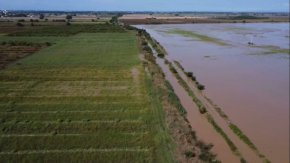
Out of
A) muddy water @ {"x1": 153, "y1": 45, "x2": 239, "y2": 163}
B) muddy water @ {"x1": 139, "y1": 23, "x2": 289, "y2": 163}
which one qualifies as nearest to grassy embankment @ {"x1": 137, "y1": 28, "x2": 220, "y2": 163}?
muddy water @ {"x1": 153, "y1": 45, "x2": 239, "y2": 163}

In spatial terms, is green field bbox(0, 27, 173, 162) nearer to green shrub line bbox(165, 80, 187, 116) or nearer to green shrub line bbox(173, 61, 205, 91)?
green shrub line bbox(165, 80, 187, 116)

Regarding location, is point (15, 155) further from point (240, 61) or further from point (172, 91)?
point (240, 61)

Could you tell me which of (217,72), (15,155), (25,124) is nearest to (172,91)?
(217,72)

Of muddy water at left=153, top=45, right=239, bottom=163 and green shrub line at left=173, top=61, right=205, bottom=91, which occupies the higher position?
green shrub line at left=173, top=61, right=205, bottom=91

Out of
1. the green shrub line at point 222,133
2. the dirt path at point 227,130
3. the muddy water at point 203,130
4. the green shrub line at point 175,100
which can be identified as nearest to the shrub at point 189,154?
the muddy water at point 203,130

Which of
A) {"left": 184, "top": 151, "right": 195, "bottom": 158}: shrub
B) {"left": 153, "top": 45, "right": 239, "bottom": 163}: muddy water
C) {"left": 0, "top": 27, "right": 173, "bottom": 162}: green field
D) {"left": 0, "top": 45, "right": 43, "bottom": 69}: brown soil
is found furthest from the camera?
{"left": 0, "top": 45, "right": 43, "bottom": 69}: brown soil

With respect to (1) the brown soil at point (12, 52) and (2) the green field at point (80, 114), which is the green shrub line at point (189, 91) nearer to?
(2) the green field at point (80, 114)

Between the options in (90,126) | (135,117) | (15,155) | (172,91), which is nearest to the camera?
(15,155)

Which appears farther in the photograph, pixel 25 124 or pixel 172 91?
pixel 172 91
